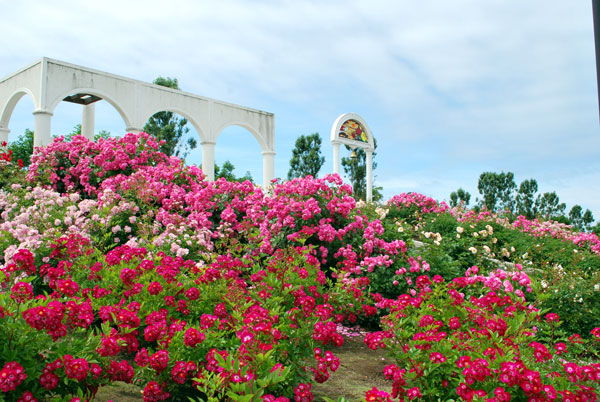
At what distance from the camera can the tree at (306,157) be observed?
26.6 m

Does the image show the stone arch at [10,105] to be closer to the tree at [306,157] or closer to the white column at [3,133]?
the white column at [3,133]

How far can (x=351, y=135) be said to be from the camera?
1820 cm

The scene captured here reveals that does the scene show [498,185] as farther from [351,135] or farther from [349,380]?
[349,380]

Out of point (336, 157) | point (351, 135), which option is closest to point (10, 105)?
point (336, 157)

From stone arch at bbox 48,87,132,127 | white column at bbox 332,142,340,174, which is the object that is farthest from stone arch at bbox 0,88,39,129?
white column at bbox 332,142,340,174

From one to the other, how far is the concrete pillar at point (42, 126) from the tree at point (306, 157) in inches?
617

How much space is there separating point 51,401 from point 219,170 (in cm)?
2942

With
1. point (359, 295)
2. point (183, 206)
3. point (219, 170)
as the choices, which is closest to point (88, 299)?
point (359, 295)

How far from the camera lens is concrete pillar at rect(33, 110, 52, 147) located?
12055 mm

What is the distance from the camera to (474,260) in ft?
21.7

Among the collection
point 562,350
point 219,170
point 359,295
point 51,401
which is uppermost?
point 219,170

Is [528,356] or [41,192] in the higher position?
[41,192]

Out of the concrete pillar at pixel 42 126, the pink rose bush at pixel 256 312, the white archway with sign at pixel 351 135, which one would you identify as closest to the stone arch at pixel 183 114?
the concrete pillar at pixel 42 126

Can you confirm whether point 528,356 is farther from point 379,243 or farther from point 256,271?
point 379,243
